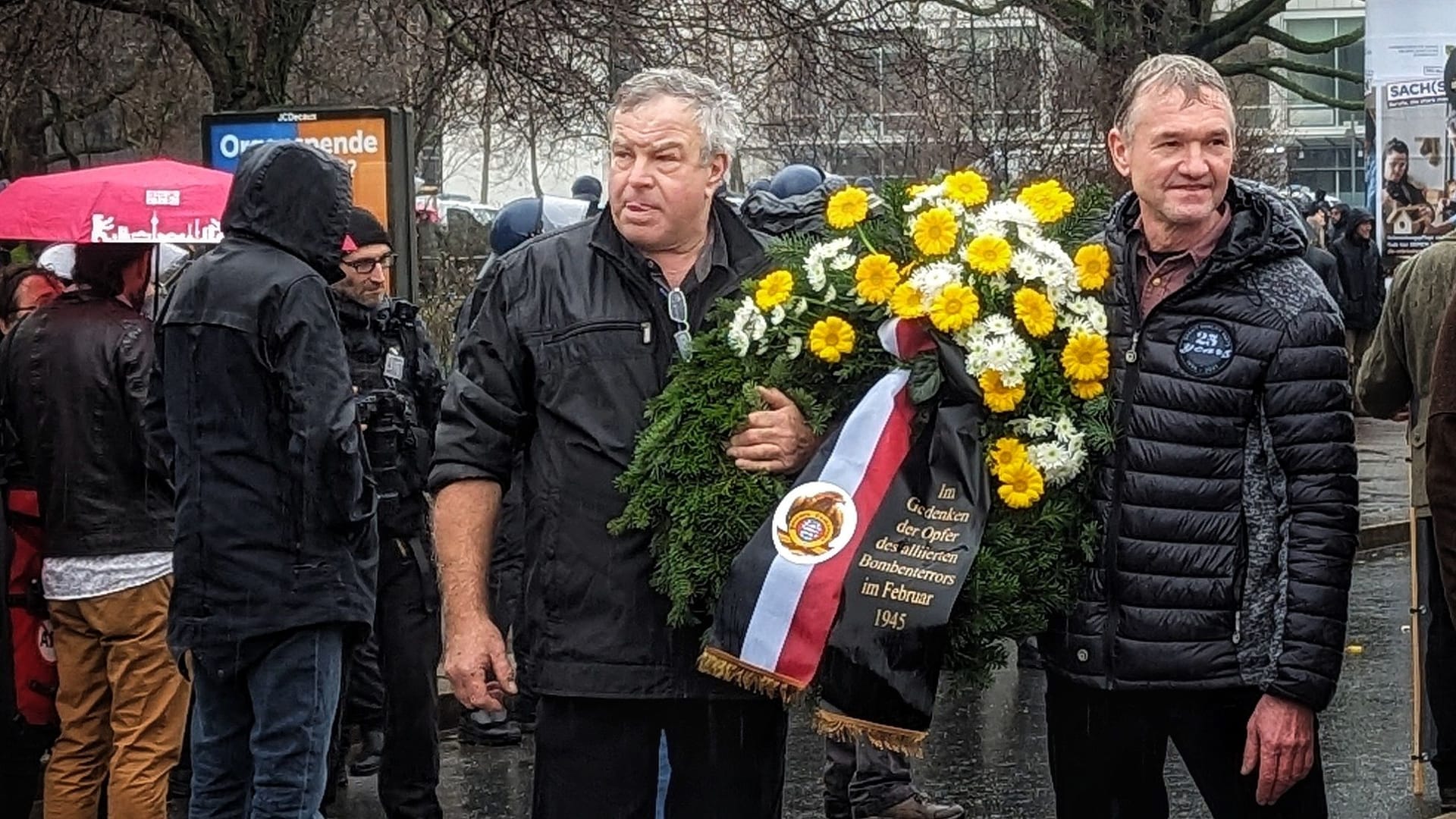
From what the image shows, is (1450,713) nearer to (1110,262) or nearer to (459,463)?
(1110,262)

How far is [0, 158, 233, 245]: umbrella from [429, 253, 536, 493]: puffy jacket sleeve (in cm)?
274

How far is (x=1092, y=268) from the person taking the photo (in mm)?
4043

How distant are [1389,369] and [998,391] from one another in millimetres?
3255

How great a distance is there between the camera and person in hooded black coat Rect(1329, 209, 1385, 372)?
19.7m

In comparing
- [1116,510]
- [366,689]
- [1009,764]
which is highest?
[1116,510]

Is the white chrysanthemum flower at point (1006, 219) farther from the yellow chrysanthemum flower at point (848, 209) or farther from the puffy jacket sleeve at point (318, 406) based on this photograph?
the puffy jacket sleeve at point (318, 406)

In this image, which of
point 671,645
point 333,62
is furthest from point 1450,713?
point 333,62

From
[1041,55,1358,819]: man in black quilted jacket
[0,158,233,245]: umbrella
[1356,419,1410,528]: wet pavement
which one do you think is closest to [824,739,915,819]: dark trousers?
[0,158,233,245]: umbrella

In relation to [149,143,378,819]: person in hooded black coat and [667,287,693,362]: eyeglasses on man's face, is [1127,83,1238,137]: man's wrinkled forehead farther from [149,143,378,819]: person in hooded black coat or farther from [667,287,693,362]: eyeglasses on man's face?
[149,143,378,819]: person in hooded black coat

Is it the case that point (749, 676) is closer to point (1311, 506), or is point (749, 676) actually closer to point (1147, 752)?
point (1147, 752)

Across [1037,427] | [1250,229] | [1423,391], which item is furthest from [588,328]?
[1423,391]

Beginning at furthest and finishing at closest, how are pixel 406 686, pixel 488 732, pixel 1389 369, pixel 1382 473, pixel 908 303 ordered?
1. pixel 1382 473
2. pixel 488 732
3. pixel 1389 369
4. pixel 406 686
5. pixel 908 303

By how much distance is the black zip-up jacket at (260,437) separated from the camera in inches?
200

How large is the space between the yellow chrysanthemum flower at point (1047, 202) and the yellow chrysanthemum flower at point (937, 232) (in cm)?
20
